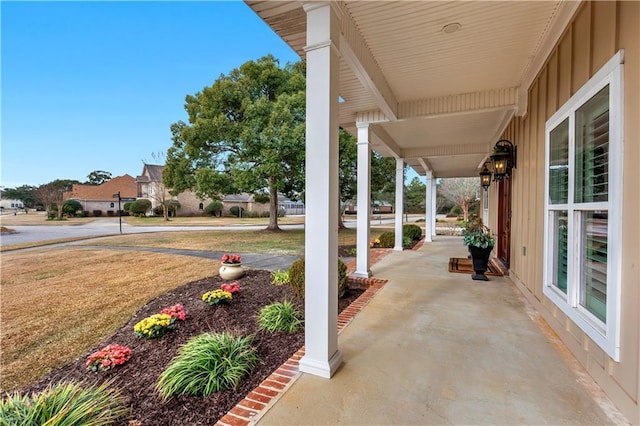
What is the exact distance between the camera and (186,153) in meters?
14.2

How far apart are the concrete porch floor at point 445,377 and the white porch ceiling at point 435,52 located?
2.87 metres

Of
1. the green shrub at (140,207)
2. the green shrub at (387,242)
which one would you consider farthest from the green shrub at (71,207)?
the green shrub at (387,242)

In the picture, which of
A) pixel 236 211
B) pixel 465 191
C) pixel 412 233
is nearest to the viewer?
pixel 412 233

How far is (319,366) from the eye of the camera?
217cm

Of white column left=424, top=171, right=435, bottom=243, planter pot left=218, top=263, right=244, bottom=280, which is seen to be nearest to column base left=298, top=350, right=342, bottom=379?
planter pot left=218, top=263, right=244, bottom=280

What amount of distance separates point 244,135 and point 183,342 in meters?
10.8

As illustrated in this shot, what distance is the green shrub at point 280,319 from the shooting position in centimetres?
324

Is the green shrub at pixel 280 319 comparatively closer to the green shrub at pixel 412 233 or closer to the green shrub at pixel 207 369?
the green shrub at pixel 207 369

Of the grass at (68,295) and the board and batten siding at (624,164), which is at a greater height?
the board and batten siding at (624,164)

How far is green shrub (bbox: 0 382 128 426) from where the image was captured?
177 cm

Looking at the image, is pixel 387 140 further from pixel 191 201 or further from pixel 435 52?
pixel 191 201

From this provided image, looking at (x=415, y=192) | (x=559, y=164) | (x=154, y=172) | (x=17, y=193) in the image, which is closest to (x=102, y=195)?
(x=154, y=172)

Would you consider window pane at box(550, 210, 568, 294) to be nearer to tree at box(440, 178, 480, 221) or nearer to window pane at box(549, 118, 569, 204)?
window pane at box(549, 118, 569, 204)

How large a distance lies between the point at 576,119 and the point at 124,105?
1977 centimetres
